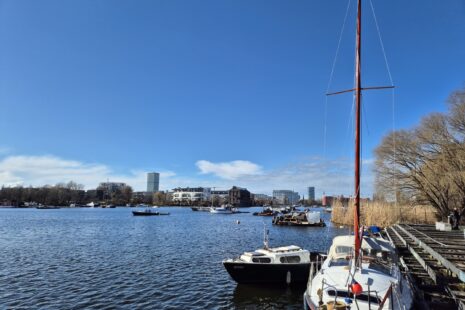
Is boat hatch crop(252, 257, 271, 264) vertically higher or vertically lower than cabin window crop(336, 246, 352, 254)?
lower

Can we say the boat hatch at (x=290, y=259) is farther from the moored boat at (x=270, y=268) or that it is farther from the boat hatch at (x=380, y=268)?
the boat hatch at (x=380, y=268)

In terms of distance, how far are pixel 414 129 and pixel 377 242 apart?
44881mm

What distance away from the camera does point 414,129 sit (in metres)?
57.5

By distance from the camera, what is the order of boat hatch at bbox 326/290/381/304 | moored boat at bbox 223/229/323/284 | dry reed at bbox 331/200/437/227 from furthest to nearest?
dry reed at bbox 331/200/437/227 < moored boat at bbox 223/229/323/284 < boat hatch at bbox 326/290/381/304

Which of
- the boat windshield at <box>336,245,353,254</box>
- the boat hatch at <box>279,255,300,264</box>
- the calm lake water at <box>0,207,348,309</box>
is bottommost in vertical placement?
the calm lake water at <box>0,207,348,309</box>

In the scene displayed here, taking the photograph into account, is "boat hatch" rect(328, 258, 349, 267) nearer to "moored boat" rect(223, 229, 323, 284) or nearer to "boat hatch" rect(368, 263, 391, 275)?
"boat hatch" rect(368, 263, 391, 275)

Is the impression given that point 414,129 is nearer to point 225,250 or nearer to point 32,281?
point 225,250

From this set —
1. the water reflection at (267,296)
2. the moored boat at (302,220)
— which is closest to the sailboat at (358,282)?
the water reflection at (267,296)

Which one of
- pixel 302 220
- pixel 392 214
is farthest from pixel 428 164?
pixel 302 220

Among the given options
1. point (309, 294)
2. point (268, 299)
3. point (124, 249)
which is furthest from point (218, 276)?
point (124, 249)

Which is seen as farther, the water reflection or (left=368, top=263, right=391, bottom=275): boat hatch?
the water reflection

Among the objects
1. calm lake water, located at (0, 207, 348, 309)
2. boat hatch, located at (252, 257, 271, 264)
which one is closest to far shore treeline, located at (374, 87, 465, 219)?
calm lake water, located at (0, 207, 348, 309)

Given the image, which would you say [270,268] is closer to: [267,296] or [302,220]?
[267,296]

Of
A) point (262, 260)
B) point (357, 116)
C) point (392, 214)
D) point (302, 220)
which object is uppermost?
point (357, 116)
